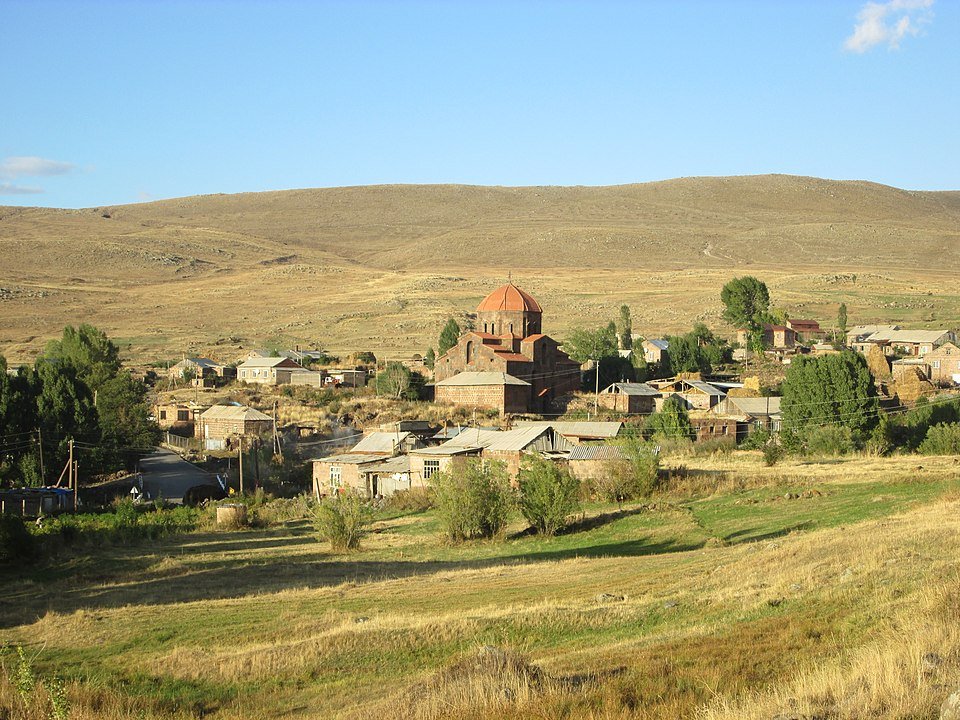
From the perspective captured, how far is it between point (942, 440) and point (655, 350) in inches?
1272

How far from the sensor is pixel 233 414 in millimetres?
54281

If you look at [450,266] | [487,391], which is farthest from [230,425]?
[450,266]

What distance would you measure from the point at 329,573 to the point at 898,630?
15.6 meters

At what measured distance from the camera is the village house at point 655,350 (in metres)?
70.8

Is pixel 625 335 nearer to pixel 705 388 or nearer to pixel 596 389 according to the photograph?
pixel 596 389

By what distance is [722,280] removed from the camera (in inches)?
4830

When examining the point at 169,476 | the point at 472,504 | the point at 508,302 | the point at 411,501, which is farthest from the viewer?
the point at 508,302

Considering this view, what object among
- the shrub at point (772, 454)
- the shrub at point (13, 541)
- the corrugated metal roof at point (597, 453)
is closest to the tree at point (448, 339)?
the shrub at point (772, 454)

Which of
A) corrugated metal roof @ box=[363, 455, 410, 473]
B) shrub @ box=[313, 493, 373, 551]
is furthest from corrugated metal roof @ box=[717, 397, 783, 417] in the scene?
shrub @ box=[313, 493, 373, 551]

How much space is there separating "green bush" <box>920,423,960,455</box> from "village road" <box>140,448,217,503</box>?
27.5 meters

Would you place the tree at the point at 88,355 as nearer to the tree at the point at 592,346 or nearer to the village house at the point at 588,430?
the village house at the point at 588,430

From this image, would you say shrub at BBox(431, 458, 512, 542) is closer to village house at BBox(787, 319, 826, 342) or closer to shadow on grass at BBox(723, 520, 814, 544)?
shadow on grass at BBox(723, 520, 814, 544)

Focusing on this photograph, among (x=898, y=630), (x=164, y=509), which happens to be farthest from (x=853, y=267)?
(x=898, y=630)

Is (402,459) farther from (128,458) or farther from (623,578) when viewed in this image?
(623,578)
